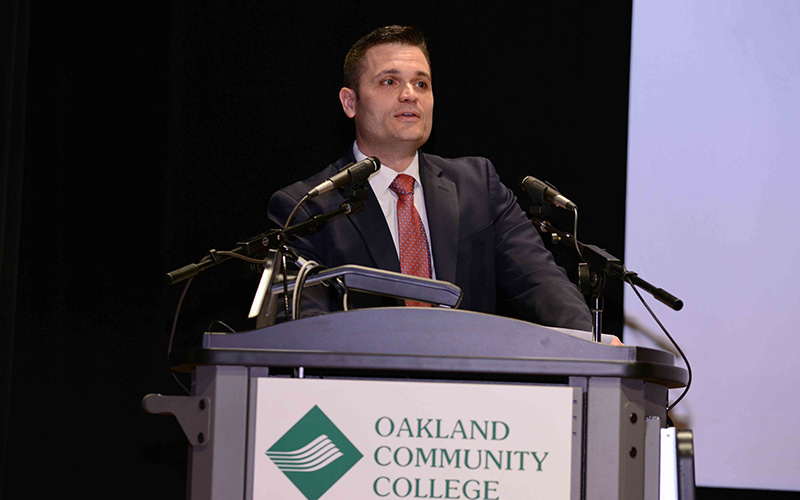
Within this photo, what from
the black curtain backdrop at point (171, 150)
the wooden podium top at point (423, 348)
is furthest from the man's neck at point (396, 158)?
the wooden podium top at point (423, 348)

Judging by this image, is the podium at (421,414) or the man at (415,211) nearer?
the podium at (421,414)

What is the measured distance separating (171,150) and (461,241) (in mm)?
1232

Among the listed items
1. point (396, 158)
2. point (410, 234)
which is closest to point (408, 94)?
point (396, 158)

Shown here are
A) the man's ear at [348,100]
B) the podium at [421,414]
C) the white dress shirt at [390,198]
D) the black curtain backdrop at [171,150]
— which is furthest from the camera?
the black curtain backdrop at [171,150]

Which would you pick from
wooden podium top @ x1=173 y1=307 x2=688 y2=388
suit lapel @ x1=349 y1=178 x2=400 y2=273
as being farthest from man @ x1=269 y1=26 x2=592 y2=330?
wooden podium top @ x1=173 y1=307 x2=688 y2=388

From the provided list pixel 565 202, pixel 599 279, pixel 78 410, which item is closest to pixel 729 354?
pixel 565 202

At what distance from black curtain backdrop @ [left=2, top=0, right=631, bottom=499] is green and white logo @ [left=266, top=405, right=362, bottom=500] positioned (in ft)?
6.59

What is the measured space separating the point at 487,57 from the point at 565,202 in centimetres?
144

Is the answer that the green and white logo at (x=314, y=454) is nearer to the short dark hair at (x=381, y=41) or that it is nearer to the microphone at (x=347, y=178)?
the microphone at (x=347, y=178)

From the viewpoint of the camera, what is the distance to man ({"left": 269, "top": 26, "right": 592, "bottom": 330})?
7.93 feet

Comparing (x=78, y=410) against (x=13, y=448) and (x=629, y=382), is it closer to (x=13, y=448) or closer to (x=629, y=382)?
(x=13, y=448)

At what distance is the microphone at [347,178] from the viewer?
1758 millimetres

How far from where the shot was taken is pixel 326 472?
1.10m

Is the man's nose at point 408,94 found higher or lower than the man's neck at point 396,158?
higher
